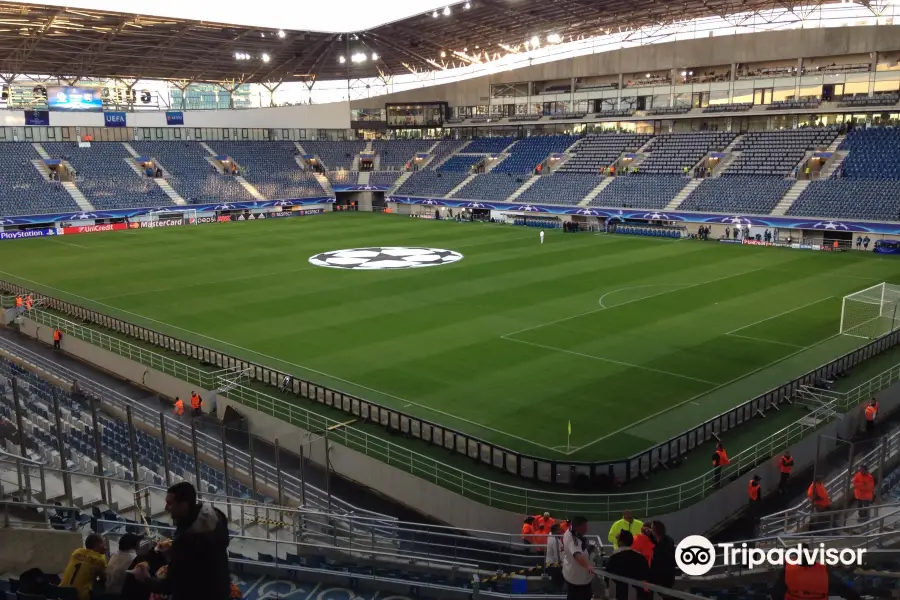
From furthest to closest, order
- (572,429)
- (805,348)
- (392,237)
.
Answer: (392,237) < (805,348) < (572,429)

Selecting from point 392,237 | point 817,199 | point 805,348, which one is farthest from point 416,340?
point 817,199

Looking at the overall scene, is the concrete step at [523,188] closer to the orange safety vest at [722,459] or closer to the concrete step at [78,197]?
the concrete step at [78,197]

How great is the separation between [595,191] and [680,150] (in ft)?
28.9

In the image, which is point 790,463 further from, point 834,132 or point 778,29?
point 778,29

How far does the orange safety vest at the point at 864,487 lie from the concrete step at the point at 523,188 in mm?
55269

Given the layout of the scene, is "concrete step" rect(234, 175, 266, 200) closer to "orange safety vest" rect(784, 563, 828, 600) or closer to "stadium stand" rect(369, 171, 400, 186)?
"stadium stand" rect(369, 171, 400, 186)

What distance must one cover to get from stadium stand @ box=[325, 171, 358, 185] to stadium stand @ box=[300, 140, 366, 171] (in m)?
1.19

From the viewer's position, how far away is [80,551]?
689cm

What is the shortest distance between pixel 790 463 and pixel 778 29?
54566 millimetres

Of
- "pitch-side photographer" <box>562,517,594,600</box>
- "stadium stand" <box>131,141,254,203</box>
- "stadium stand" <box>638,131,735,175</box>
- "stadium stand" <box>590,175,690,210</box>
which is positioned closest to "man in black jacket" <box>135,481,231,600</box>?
"pitch-side photographer" <box>562,517,594,600</box>

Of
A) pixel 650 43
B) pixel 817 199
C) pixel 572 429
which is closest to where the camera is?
pixel 572 429

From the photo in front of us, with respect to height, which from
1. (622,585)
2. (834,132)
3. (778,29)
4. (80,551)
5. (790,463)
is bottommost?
(790,463)

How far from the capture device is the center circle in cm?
4184

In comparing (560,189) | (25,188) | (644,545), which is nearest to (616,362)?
(644,545)
